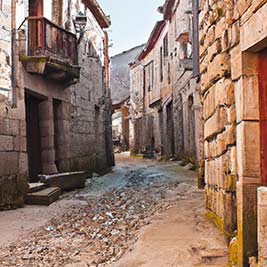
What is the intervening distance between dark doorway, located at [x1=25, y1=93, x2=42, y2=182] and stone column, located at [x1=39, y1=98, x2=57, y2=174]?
0.15 m

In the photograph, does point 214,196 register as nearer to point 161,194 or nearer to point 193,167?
point 161,194

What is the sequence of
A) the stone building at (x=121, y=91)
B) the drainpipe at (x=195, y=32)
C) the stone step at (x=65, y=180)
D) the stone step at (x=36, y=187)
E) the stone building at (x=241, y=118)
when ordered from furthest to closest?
the stone building at (x=121, y=91) < the stone step at (x=65, y=180) < the stone step at (x=36, y=187) < the drainpipe at (x=195, y=32) < the stone building at (x=241, y=118)

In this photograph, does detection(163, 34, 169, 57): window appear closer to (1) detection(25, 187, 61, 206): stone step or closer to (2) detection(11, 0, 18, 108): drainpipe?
(2) detection(11, 0, 18, 108): drainpipe

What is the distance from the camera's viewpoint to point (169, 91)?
566 inches

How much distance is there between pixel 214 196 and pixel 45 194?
12.3 feet

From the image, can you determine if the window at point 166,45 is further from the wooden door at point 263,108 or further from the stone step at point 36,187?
the wooden door at point 263,108

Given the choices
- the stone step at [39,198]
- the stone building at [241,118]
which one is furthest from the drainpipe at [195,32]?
the stone step at [39,198]

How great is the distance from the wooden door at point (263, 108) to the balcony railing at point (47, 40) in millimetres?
5523

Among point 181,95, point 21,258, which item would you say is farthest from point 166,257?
point 181,95

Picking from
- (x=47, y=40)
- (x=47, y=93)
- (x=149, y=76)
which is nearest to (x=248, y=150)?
(x=47, y=40)

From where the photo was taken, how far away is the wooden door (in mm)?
2281

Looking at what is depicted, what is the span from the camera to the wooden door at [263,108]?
7.48 feet

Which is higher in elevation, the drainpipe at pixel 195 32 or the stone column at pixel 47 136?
the drainpipe at pixel 195 32

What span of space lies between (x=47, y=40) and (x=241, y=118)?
19.3ft
